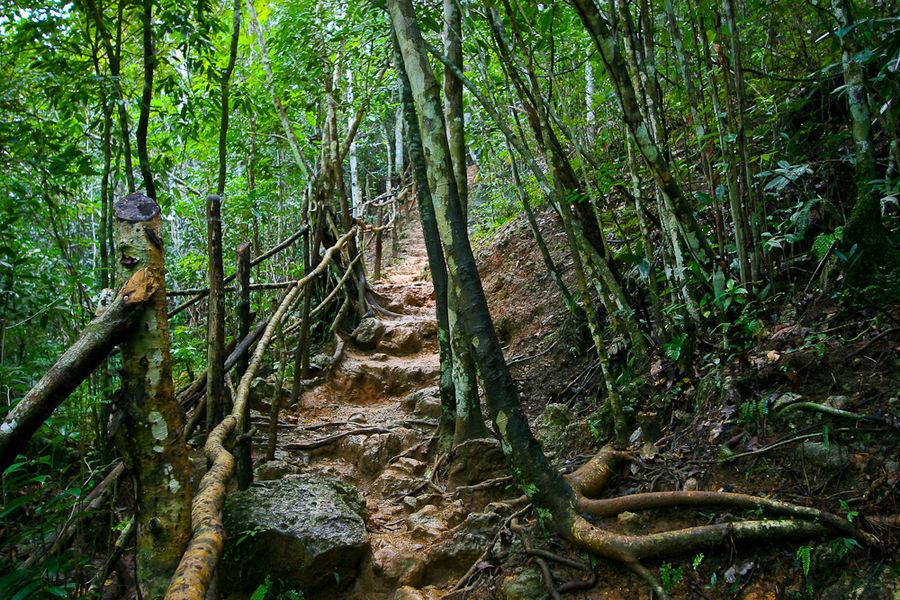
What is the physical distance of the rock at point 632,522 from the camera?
2.66 m

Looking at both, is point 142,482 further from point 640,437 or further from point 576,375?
point 576,375

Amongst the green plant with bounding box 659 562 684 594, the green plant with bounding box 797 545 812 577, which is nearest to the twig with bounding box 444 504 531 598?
the green plant with bounding box 659 562 684 594

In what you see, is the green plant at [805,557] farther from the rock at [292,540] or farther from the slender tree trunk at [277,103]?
the slender tree trunk at [277,103]

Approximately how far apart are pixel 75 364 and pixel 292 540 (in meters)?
2.04

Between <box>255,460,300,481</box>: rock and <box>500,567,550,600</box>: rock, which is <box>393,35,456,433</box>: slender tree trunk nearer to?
<box>255,460,300,481</box>: rock

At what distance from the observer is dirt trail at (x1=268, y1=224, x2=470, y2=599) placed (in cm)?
331

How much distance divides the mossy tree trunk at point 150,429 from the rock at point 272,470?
2764 millimetres

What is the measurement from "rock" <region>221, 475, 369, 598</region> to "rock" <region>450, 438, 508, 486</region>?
92cm

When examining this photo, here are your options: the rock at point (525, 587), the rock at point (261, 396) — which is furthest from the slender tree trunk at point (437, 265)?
the rock at point (261, 396)

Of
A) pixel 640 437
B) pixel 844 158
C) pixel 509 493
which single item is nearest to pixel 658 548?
pixel 640 437

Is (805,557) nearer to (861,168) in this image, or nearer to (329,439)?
(861,168)

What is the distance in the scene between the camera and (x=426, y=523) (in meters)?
3.68

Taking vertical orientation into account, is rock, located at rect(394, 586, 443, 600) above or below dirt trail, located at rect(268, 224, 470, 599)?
below

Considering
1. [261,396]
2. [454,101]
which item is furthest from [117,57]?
[261,396]
